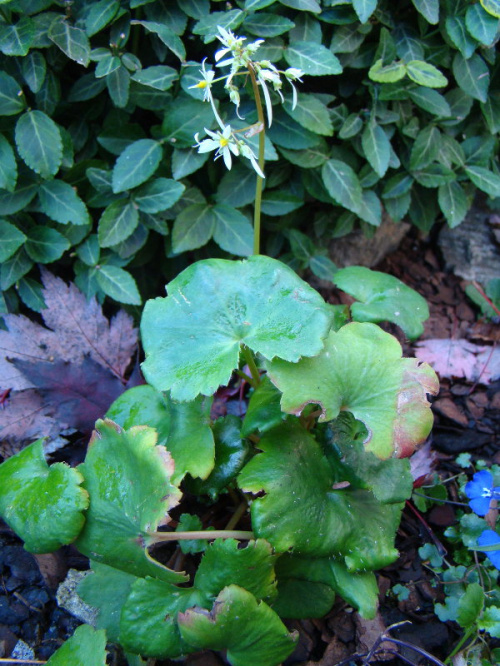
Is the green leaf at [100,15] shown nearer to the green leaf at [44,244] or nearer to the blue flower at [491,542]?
the green leaf at [44,244]

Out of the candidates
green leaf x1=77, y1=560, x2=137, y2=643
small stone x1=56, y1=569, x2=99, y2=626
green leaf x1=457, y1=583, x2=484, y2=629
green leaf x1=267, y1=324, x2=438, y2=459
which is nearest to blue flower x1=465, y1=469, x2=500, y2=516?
green leaf x1=457, y1=583, x2=484, y2=629

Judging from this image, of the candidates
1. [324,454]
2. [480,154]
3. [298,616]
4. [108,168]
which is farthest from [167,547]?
[480,154]

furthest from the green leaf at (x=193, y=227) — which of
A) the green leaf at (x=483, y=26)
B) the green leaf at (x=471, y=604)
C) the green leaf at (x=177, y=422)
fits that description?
the green leaf at (x=471, y=604)

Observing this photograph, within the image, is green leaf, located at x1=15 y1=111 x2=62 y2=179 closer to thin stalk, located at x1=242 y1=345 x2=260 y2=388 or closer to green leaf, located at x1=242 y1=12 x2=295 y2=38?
green leaf, located at x1=242 y1=12 x2=295 y2=38

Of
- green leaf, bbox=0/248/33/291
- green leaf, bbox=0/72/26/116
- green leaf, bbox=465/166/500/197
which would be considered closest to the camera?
green leaf, bbox=0/72/26/116

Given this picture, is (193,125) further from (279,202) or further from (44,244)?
(44,244)

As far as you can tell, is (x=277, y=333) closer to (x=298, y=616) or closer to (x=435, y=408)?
(x=298, y=616)
